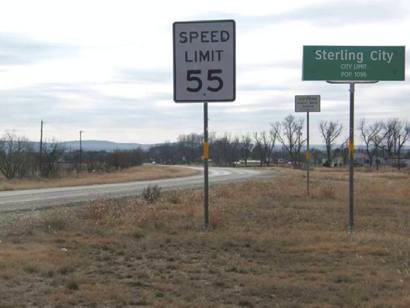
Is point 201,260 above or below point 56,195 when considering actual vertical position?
above

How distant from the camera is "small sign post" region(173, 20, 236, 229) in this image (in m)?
10.6

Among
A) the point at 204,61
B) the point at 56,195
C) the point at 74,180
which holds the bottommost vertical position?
the point at 74,180

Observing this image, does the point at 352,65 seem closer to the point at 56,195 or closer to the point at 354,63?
the point at 354,63

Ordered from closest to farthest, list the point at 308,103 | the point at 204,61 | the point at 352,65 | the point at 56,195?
1. the point at 204,61
2. the point at 352,65
3. the point at 308,103
4. the point at 56,195

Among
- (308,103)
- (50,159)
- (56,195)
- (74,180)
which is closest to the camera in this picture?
(308,103)

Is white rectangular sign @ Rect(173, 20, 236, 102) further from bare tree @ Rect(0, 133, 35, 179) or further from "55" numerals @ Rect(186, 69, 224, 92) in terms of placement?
bare tree @ Rect(0, 133, 35, 179)

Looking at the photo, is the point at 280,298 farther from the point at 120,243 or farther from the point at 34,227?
the point at 34,227

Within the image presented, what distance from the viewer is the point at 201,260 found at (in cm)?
827

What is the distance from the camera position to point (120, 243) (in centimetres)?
947

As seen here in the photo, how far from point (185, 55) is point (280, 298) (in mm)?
5420

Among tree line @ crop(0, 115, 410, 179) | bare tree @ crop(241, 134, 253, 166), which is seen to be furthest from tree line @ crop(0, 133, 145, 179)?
bare tree @ crop(241, 134, 253, 166)

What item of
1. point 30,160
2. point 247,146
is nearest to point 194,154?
point 247,146

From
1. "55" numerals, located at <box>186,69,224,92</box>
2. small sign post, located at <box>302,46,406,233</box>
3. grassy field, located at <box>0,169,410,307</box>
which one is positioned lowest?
grassy field, located at <box>0,169,410,307</box>

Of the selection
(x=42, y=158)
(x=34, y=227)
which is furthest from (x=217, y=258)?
(x=42, y=158)
